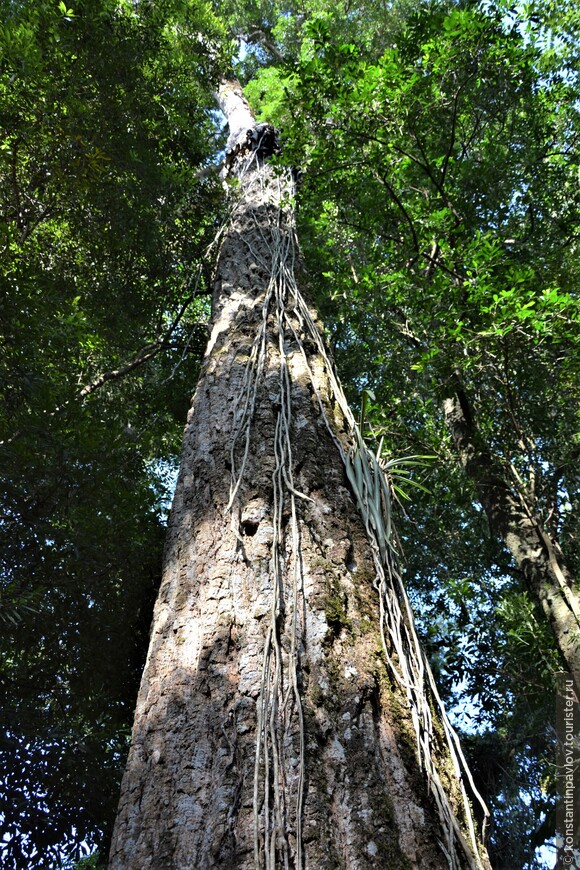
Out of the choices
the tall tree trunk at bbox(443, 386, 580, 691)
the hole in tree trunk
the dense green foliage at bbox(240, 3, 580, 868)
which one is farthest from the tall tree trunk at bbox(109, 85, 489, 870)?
the tall tree trunk at bbox(443, 386, 580, 691)

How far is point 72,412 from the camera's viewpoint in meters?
3.25

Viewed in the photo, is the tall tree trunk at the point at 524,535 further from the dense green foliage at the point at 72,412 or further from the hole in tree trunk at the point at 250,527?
the hole in tree trunk at the point at 250,527

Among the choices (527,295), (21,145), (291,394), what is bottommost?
(291,394)

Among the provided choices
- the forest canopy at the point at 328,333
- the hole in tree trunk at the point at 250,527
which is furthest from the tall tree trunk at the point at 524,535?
the hole in tree trunk at the point at 250,527

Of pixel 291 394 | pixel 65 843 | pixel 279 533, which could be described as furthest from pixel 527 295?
pixel 65 843

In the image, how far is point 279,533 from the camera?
1618 mm

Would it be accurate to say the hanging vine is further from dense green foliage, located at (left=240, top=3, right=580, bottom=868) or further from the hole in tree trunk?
dense green foliage, located at (left=240, top=3, right=580, bottom=868)

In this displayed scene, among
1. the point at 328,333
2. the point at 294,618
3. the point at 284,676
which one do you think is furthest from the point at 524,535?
the point at 284,676

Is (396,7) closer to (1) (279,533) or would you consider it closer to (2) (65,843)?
(1) (279,533)

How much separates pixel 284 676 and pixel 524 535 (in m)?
3.05

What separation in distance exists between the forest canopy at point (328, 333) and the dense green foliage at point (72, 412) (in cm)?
2

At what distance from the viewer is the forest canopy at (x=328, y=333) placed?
122 inches

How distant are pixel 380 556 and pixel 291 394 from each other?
0.69m

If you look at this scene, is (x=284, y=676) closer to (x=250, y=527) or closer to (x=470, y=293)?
(x=250, y=527)
